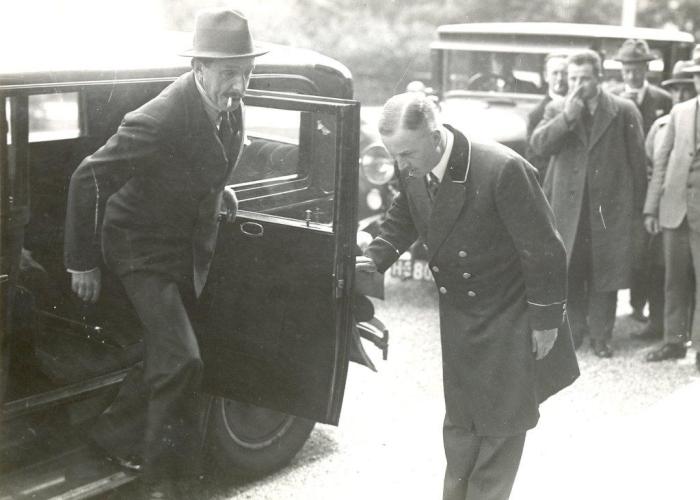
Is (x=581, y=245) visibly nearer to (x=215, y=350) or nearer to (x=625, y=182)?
(x=625, y=182)

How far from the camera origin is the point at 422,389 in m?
6.19

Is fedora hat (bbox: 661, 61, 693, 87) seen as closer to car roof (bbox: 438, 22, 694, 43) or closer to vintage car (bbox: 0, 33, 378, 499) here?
car roof (bbox: 438, 22, 694, 43)

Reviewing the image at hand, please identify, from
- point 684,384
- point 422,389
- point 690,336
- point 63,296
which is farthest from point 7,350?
point 690,336

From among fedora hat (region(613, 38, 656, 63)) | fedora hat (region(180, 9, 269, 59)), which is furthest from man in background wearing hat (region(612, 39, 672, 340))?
fedora hat (region(180, 9, 269, 59))

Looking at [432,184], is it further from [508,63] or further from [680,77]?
[508,63]

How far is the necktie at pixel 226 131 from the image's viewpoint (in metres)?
4.15

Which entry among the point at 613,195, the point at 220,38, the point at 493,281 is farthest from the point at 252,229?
the point at 613,195

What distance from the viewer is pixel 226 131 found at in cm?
417

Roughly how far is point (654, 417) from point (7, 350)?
360cm

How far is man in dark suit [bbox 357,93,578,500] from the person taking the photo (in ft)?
11.9

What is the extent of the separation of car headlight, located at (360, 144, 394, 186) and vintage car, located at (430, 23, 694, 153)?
0.64 meters

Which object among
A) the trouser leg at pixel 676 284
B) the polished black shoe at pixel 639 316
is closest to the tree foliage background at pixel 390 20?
the polished black shoe at pixel 639 316

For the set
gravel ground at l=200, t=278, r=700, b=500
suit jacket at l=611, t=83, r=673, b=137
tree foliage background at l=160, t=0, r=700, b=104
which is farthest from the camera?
tree foliage background at l=160, t=0, r=700, b=104

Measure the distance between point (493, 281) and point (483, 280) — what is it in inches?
1.5
